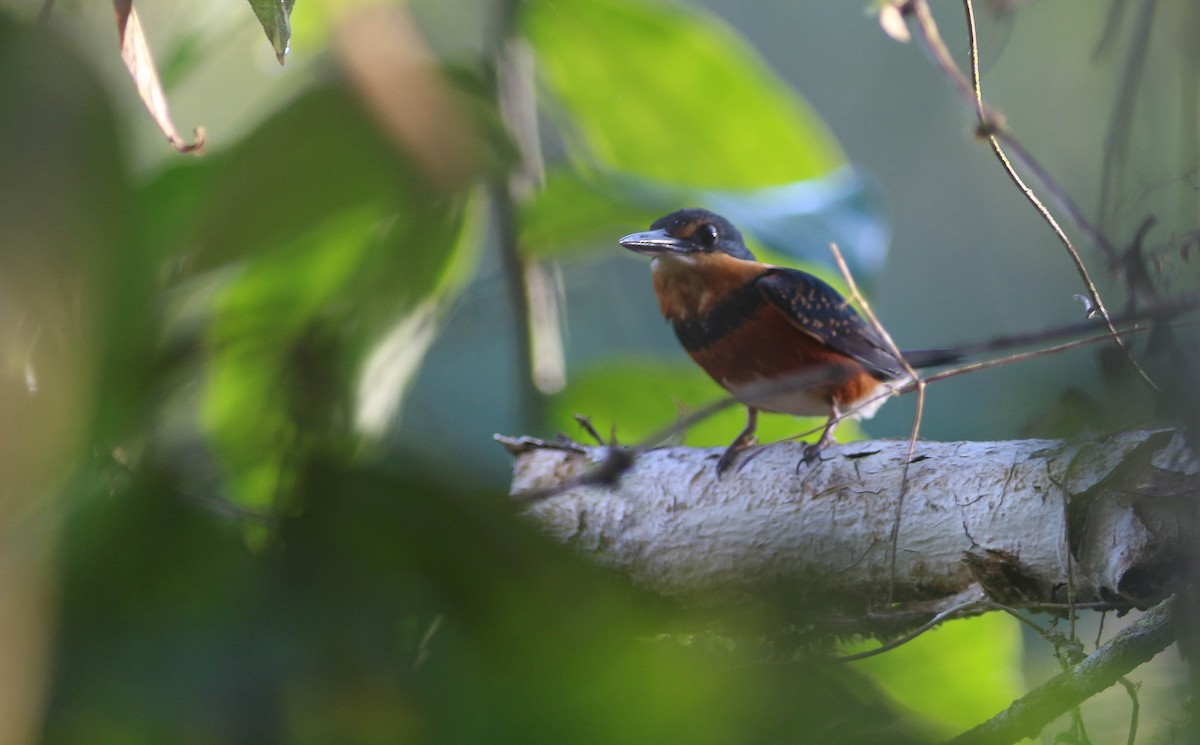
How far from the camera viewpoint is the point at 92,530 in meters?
0.34

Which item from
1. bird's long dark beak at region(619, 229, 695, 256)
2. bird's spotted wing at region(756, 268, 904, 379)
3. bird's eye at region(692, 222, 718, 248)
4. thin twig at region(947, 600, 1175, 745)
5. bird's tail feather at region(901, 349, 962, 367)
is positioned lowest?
bird's spotted wing at region(756, 268, 904, 379)

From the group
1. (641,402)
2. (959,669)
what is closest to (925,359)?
(959,669)

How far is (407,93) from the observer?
2.62ft

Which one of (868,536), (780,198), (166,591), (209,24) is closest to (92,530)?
(166,591)

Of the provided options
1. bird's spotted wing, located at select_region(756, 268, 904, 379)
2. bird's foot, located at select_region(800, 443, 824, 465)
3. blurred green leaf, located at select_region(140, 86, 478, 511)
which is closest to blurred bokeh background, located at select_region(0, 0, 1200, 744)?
blurred green leaf, located at select_region(140, 86, 478, 511)

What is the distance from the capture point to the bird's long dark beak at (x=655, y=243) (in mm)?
1150

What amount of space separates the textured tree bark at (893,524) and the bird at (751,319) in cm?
22

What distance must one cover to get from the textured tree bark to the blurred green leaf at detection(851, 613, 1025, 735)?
0.05 metres

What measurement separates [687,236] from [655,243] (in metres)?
0.10

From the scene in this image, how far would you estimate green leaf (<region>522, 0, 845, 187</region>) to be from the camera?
1.25m

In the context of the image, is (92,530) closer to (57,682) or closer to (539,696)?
(57,682)

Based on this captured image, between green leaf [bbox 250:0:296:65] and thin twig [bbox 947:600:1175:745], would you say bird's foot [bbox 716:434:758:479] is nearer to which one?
thin twig [bbox 947:600:1175:745]

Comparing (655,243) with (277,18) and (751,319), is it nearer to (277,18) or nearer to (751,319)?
(751,319)

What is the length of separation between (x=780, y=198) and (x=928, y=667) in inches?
24.2
